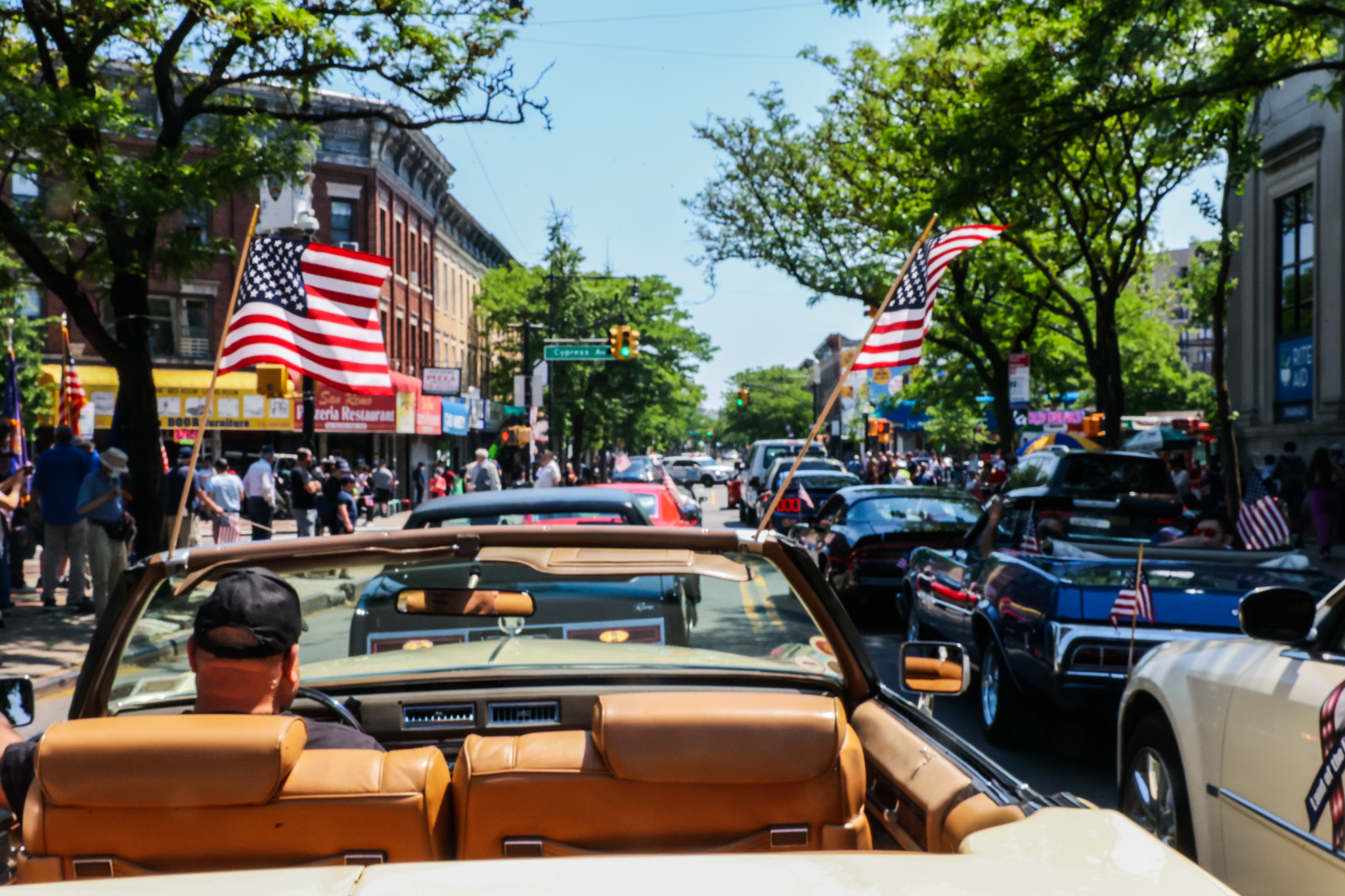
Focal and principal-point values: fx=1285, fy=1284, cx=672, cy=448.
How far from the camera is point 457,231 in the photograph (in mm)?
55969

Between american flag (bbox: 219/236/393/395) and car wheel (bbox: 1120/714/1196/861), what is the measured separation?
4.41 meters

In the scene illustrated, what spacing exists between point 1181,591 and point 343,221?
37.9 m

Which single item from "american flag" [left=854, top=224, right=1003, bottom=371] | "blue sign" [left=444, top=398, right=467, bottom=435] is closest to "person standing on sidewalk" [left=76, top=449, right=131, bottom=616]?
"american flag" [left=854, top=224, right=1003, bottom=371]

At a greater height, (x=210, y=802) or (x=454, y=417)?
(x=454, y=417)

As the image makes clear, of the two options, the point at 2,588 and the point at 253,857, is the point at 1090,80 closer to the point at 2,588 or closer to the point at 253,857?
the point at 2,588

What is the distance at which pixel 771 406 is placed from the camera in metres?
148

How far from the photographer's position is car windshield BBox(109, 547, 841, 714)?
10.3ft

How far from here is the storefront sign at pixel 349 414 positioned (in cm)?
3712

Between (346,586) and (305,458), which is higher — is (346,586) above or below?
below

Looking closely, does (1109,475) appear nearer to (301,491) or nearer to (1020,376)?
(301,491)

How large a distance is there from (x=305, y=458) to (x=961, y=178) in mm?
10749

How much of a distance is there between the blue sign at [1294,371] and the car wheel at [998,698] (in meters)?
21.9

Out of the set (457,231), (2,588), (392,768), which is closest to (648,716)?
(392,768)

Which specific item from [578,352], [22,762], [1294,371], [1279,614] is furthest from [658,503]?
[578,352]
